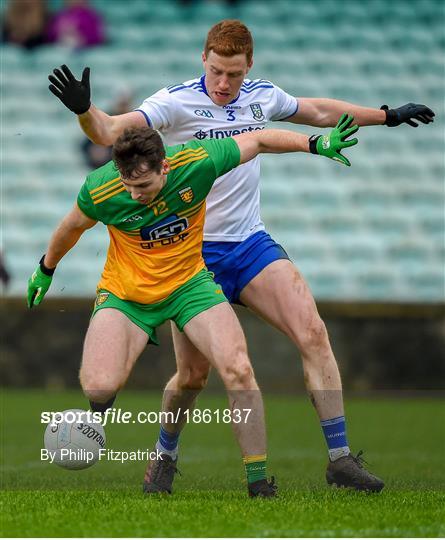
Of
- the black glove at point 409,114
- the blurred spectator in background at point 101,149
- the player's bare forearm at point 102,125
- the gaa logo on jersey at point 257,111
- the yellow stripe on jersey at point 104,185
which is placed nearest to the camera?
the yellow stripe on jersey at point 104,185

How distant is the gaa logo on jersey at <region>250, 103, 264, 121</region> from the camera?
23.2 ft

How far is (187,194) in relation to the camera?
6.37 meters

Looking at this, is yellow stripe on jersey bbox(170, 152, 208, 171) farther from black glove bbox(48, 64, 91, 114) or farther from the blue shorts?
the blue shorts

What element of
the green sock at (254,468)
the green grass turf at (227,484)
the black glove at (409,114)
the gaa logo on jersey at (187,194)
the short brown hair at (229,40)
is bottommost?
the green grass turf at (227,484)

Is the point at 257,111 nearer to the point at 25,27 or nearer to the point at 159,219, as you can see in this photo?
the point at 159,219

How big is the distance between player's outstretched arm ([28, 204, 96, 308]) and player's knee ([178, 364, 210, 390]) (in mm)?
893

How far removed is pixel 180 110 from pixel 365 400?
7.58m

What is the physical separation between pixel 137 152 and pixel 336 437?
1827 millimetres

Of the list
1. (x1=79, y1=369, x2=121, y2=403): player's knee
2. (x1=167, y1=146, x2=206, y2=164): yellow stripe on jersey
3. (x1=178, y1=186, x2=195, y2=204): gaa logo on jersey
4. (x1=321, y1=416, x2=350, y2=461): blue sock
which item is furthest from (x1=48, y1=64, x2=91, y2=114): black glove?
(x1=321, y1=416, x2=350, y2=461): blue sock

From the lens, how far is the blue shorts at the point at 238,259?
22.4 feet

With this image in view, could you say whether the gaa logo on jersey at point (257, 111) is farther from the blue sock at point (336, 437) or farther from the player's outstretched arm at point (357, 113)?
→ the blue sock at point (336, 437)

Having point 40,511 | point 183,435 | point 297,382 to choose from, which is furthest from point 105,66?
point 40,511

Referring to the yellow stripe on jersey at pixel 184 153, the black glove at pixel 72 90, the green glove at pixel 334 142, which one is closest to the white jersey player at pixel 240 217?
the black glove at pixel 72 90

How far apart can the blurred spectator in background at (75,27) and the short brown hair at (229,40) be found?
9745 mm
